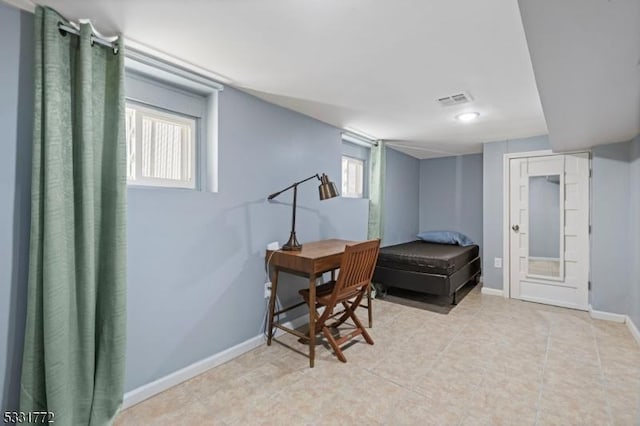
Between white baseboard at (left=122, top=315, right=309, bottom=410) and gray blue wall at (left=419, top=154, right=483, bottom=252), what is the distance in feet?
12.6

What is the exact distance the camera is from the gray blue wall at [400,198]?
14.7 feet

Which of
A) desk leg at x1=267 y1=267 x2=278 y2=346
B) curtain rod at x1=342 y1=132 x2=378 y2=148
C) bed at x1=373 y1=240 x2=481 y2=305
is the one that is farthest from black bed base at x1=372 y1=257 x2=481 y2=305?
desk leg at x1=267 y1=267 x2=278 y2=346

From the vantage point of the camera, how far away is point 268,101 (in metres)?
2.59

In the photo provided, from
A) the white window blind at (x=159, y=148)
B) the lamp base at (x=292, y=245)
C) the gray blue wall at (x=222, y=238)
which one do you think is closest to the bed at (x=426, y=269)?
the gray blue wall at (x=222, y=238)

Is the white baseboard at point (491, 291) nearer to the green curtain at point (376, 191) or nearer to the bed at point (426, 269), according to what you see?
the bed at point (426, 269)

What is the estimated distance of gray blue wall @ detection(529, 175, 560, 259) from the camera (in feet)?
11.8

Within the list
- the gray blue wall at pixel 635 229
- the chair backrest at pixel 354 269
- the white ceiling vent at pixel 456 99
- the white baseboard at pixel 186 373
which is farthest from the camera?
the gray blue wall at pixel 635 229

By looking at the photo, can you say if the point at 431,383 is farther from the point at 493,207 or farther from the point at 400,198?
the point at 400,198

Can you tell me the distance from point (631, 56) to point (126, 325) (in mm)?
2910

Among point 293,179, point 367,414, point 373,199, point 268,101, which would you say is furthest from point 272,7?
point 373,199

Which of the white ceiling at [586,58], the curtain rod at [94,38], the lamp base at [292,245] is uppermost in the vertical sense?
the curtain rod at [94,38]

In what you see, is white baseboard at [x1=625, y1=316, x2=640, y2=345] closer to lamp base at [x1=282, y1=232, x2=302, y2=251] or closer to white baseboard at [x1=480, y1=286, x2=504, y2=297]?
white baseboard at [x1=480, y1=286, x2=504, y2=297]

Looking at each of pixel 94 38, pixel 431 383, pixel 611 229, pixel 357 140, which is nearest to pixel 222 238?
pixel 94 38

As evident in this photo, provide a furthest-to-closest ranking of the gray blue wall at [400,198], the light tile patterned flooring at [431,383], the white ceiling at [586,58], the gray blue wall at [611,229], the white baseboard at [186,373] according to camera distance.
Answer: the gray blue wall at [400,198] < the gray blue wall at [611,229] < the white baseboard at [186,373] < the light tile patterned flooring at [431,383] < the white ceiling at [586,58]
